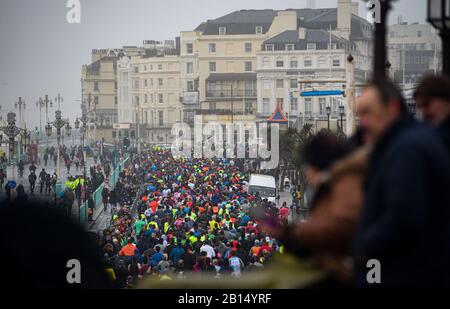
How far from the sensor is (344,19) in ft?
406

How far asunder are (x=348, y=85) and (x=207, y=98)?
357 ft

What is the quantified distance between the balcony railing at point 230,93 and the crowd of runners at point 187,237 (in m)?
80.2

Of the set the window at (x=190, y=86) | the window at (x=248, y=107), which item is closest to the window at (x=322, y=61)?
the window at (x=248, y=107)

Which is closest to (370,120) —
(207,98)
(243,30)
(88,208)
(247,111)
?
(88,208)

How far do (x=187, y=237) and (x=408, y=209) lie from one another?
19.5m

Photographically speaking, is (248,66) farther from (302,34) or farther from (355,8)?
(302,34)

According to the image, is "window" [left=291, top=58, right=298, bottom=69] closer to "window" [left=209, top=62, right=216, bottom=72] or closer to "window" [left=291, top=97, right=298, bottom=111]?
"window" [left=291, top=97, right=298, bottom=111]

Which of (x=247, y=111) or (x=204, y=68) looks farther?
(x=204, y=68)

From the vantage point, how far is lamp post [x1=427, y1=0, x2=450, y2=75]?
26.7 ft

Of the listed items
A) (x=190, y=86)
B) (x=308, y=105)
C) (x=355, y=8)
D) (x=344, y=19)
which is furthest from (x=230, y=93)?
(x=308, y=105)

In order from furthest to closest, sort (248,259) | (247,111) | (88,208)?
1. (247,111)
2. (88,208)
3. (248,259)

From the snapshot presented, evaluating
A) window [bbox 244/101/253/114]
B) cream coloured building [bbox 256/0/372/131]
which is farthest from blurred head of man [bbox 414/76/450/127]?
window [bbox 244/101/253/114]
